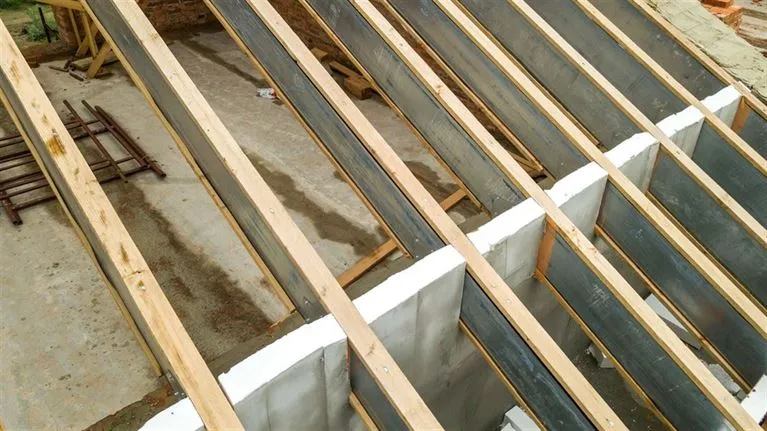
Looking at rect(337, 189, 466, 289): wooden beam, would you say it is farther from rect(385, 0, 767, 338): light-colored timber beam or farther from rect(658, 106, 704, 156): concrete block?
rect(658, 106, 704, 156): concrete block

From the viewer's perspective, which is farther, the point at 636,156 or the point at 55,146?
the point at 636,156

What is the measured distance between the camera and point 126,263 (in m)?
2.01

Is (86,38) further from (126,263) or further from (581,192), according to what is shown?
(581,192)

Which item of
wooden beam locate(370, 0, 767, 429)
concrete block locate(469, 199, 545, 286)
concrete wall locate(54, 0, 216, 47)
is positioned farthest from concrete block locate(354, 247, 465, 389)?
concrete wall locate(54, 0, 216, 47)

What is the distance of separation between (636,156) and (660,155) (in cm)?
20

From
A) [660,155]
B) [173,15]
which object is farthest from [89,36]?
[660,155]

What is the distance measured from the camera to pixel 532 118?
10.5 feet

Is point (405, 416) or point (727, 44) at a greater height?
point (727, 44)

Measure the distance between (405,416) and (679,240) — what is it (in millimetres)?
1583

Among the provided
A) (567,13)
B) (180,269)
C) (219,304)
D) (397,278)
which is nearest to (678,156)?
(567,13)

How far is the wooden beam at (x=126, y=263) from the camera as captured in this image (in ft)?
5.90

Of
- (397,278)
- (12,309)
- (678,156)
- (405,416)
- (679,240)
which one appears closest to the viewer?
(405,416)

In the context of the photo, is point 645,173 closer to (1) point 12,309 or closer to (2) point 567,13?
(2) point 567,13

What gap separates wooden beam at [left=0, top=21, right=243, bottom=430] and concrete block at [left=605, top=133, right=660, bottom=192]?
224 cm
